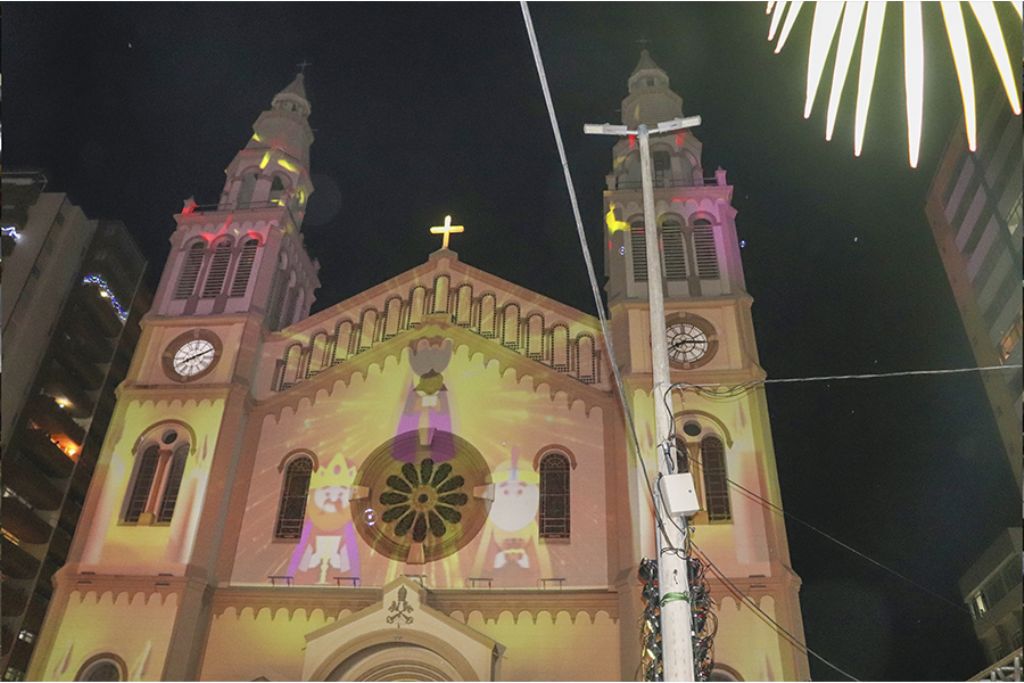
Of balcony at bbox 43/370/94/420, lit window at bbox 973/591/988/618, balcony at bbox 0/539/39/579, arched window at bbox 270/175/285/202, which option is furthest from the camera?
lit window at bbox 973/591/988/618

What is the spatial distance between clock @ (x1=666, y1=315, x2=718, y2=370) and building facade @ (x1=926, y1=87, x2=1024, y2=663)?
37.4ft

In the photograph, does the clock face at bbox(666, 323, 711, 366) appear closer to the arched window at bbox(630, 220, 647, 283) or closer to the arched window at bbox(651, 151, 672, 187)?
the arched window at bbox(630, 220, 647, 283)

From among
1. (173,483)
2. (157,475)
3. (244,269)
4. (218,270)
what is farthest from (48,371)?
(173,483)

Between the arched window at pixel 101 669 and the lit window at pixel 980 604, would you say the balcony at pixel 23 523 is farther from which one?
the lit window at pixel 980 604

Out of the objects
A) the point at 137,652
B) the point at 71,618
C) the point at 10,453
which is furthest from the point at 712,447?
the point at 10,453

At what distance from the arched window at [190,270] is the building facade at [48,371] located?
11.5 m

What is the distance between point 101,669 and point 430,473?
834 centimetres

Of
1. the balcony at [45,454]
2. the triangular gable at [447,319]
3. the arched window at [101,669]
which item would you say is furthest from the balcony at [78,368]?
the arched window at [101,669]

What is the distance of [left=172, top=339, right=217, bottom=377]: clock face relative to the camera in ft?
73.0

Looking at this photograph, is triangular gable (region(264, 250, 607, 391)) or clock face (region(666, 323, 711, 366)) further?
triangular gable (region(264, 250, 607, 391))

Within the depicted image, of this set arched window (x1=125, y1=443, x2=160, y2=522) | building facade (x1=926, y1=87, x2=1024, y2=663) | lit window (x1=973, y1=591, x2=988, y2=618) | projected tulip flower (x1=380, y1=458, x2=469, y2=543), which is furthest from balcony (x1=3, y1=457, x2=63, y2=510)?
lit window (x1=973, y1=591, x2=988, y2=618)

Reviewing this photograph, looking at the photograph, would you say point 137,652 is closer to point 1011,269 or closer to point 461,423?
point 461,423

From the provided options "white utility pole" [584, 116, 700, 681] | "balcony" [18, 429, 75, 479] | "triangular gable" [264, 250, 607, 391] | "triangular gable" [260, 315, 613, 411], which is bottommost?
"white utility pole" [584, 116, 700, 681]

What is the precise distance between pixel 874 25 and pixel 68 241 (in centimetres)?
3762
